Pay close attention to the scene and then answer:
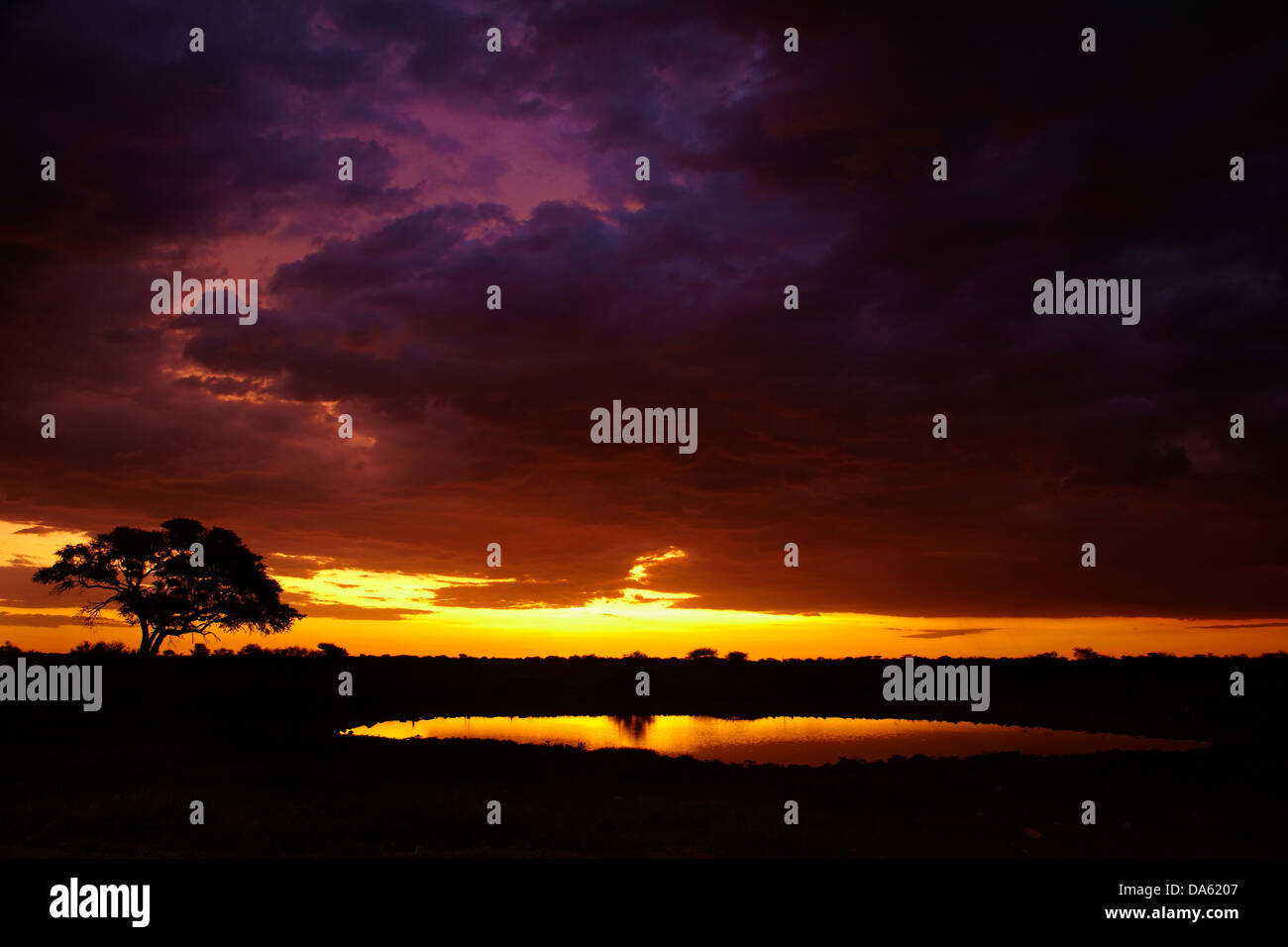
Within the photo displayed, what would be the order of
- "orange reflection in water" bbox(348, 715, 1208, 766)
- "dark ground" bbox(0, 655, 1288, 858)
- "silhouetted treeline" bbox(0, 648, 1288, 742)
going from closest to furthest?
1. "dark ground" bbox(0, 655, 1288, 858)
2. "orange reflection in water" bbox(348, 715, 1208, 766)
3. "silhouetted treeline" bbox(0, 648, 1288, 742)

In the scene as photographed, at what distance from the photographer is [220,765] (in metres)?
26.9

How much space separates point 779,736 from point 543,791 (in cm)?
2376

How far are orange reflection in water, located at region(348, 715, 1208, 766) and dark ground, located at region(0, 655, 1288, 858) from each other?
3713 millimetres

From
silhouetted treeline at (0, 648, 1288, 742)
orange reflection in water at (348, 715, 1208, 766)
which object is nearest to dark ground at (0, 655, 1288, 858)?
silhouetted treeline at (0, 648, 1288, 742)

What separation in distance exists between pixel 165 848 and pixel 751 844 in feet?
36.9

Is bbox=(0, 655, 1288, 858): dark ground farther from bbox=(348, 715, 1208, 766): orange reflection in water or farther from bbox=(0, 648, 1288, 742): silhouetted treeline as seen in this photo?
bbox=(348, 715, 1208, 766): orange reflection in water

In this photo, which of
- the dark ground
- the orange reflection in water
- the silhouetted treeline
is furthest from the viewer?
the silhouetted treeline

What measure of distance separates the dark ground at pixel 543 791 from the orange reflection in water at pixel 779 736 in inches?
146

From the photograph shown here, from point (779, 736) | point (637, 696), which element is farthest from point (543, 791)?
point (637, 696)

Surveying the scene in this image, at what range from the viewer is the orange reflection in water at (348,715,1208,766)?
124 ft

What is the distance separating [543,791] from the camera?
2345cm

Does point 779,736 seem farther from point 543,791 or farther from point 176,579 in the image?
point 176,579
